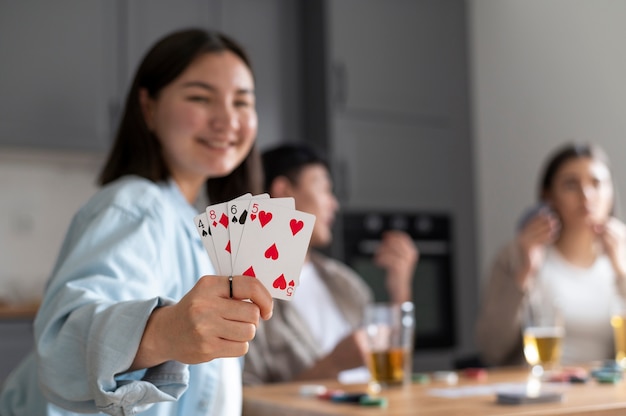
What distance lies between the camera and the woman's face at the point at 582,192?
268 cm

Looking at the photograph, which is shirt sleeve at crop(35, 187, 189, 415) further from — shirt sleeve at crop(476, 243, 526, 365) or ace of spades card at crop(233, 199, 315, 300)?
shirt sleeve at crop(476, 243, 526, 365)

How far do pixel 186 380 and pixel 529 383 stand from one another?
3.31 ft

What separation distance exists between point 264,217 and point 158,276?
0.45 metres

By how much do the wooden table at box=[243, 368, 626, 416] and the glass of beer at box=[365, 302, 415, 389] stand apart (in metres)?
0.04

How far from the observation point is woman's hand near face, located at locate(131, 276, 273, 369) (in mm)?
873

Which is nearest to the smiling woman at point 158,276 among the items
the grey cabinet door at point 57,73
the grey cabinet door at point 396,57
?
the grey cabinet door at point 57,73

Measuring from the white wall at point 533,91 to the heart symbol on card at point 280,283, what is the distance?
3.26 m

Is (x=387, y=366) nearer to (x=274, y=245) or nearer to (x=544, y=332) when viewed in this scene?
(x=544, y=332)

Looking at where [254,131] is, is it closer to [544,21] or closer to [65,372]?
[65,372]

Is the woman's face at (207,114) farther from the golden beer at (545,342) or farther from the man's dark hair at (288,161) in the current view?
the man's dark hair at (288,161)

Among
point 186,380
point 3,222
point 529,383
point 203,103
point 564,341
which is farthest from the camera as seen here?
point 3,222

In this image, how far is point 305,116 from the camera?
14.0 ft

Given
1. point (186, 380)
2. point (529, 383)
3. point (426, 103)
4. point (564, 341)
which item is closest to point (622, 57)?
point (426, 103)

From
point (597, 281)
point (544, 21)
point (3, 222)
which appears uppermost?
point (544, 21)
